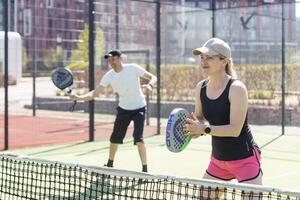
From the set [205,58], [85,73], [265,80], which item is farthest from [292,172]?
[85,73]

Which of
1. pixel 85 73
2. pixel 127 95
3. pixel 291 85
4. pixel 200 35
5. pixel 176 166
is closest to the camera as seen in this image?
pixel 127 95

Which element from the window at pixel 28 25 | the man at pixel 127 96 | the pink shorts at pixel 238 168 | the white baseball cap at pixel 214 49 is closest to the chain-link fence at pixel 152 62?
the window at pixel 28 25

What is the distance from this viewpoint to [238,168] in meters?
4.64

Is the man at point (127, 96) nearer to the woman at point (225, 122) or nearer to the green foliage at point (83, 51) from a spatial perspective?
the woman at point (225, 122)

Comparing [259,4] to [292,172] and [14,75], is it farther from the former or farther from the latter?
[14,75]

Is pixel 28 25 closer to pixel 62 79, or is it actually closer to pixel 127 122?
pixel 127 122

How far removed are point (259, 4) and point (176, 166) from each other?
18.6ft

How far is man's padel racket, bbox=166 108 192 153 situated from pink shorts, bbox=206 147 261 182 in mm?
341

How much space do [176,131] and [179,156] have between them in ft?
19.2

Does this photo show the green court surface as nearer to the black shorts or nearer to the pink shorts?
the black shorts

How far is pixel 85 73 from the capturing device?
1825 cm

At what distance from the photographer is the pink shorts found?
15.1 feet

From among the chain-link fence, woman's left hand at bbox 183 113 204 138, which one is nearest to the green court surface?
the chain-link fence

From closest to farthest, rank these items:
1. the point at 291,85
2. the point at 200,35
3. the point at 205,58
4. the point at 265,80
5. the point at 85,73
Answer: the point at 205,58 < the point at 291,85 < the point at 265,80 < the point at 85,73 < the point at 200,35
